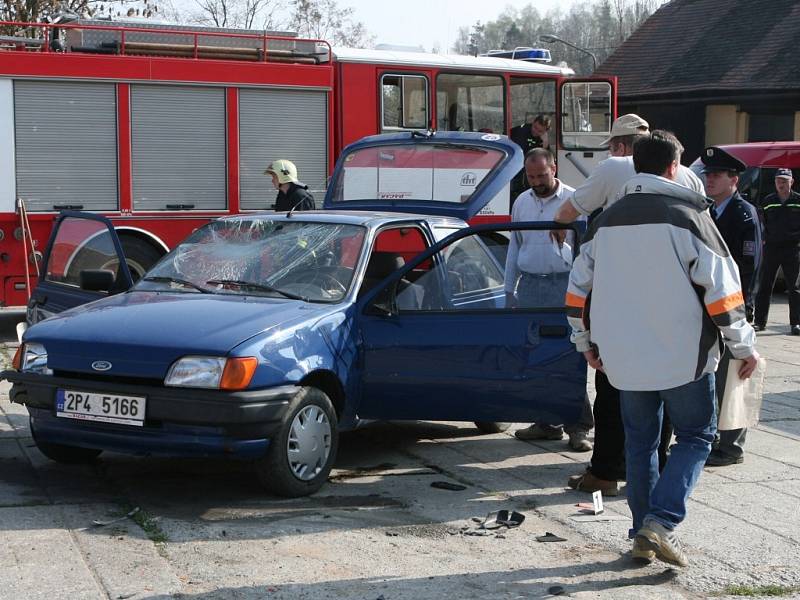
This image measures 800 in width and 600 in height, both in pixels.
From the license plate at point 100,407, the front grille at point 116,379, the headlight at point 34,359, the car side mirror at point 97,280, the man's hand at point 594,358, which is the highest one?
the car side mirror at point 97,280

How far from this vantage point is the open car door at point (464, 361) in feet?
22.2

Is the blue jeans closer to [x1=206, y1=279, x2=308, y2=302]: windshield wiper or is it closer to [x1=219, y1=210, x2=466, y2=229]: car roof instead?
[x1=206, y1=279, x2=308, y2=302]: windshield wiper

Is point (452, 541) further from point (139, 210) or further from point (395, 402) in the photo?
point (139, 210)

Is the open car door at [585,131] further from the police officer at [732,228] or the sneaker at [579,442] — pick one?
the sneaker at [579,442]

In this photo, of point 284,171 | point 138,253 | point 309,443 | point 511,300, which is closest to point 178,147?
point 138,253

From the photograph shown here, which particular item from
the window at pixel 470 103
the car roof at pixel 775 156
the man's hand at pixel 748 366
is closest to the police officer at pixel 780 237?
the car roof at pixel 775 156

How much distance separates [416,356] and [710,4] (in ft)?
105

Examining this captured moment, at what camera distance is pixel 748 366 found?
5180mm

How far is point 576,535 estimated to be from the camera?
5801 millimetres

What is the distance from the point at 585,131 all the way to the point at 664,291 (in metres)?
10.2

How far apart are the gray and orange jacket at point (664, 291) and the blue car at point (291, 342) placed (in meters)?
1.65

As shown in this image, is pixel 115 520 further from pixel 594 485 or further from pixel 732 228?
pixel 732 228

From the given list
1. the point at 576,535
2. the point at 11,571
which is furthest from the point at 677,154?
the point at 11,571

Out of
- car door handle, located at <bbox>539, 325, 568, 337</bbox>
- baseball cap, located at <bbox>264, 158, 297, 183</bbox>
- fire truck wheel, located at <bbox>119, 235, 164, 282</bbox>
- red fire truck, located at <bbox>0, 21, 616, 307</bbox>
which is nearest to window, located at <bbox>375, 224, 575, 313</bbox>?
car door handle, located at <bbox>539, 325, 568, 337</bbox>
